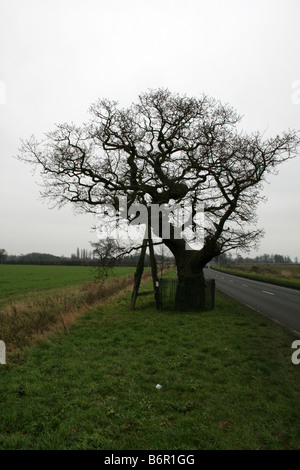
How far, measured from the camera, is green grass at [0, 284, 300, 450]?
3.48 meters

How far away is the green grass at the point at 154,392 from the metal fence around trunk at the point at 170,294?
4.83 meters

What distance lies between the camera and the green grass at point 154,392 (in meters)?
3.48

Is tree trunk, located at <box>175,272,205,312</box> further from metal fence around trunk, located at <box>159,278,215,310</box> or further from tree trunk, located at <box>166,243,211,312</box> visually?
metal fence around trunk, located at <box>159,278,215,310</box>

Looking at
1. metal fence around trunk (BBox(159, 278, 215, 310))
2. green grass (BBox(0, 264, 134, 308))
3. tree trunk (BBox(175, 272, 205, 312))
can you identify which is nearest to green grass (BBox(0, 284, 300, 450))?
tree trunk (BBox(175, 272, 205, 312))

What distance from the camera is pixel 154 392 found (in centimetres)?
472

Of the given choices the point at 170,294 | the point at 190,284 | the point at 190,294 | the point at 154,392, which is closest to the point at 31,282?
the point at 170,294

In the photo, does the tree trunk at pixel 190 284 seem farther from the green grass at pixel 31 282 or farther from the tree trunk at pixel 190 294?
the green grass at pixel 31 282

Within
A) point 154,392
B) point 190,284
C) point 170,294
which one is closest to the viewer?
point 154,392

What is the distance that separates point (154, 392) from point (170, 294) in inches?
396

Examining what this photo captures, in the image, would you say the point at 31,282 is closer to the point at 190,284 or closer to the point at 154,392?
the point at 190,284

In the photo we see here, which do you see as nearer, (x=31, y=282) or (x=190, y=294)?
(x=190, y=294)

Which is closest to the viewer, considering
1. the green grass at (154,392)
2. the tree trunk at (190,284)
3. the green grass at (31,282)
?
the green grass at (154,392)

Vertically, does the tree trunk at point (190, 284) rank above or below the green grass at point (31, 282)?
above

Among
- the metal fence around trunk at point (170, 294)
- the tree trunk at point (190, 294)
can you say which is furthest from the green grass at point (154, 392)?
the metal fence around trunk at point (170, 294)
